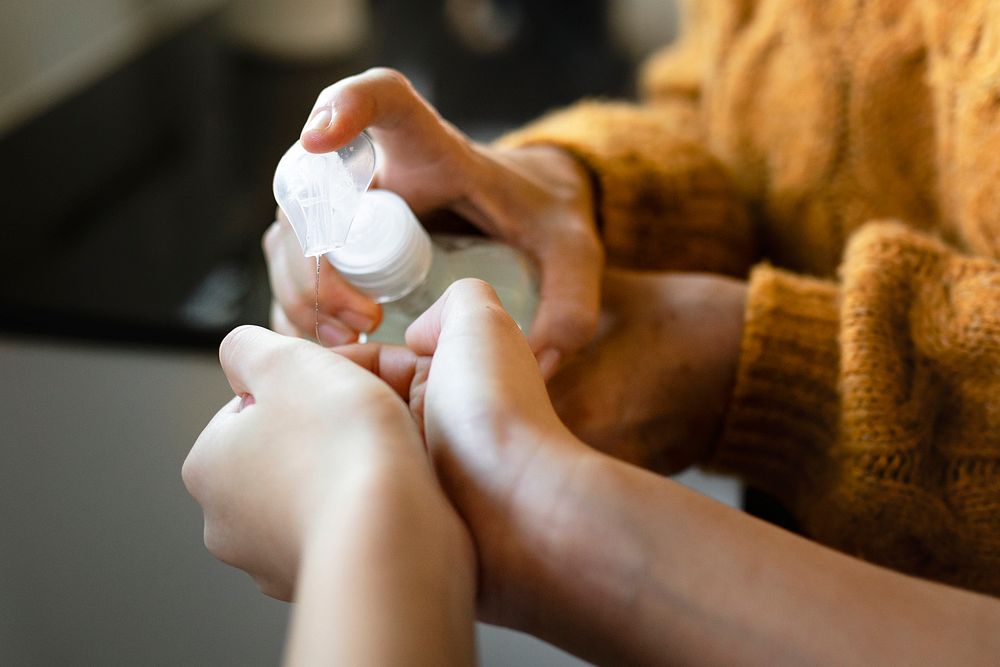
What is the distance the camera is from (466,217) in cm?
39

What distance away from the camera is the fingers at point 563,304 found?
366 mm

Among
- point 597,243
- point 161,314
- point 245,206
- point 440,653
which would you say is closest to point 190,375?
point 161,314

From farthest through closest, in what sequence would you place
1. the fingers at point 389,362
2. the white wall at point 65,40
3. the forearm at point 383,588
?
the white wall at point 65,40, the fingers at point 389,362, the forearm at point 383,588

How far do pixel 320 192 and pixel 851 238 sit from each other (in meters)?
0.24

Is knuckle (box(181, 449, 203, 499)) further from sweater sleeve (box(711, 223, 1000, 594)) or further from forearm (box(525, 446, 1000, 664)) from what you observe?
sweater sleeve (box(711, 223, 1000, 594))

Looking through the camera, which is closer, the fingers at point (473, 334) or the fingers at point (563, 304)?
the fingers at point (473, 334)

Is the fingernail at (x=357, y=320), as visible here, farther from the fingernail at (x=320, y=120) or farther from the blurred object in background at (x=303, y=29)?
the blurred object in background at (x=303, y=29)

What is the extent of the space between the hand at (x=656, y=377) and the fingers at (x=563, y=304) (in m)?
0.03

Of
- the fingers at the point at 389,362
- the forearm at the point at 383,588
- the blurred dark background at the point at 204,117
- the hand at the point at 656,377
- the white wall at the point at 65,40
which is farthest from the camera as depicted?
the white wall at the point at 65,40

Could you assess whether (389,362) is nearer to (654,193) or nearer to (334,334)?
(334,334)

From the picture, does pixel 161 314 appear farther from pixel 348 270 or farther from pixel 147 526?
pixel 348 270

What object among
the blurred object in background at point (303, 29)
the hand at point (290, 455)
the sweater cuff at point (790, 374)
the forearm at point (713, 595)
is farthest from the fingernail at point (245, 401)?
the blurred object in background at point (303, 29)

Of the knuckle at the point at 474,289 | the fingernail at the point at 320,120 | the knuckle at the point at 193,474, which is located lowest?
the knuckle at the point at 193,474

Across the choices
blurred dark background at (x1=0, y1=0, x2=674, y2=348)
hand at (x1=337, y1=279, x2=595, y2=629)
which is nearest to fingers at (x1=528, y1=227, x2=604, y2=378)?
hand at (x1=337, y1=279, x2=595, y2=629)
